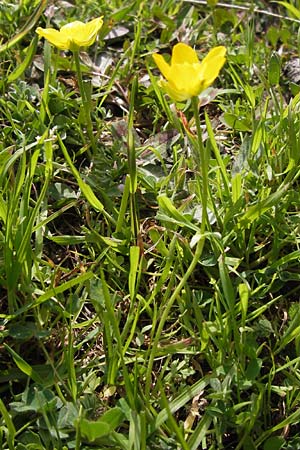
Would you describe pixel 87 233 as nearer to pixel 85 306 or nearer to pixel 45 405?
pixel 85 306

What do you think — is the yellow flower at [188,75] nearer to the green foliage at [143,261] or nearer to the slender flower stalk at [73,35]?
the green foliage at [143,261]

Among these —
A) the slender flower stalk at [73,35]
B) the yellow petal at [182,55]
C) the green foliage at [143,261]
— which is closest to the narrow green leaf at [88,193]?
the green foliage at [143,261]

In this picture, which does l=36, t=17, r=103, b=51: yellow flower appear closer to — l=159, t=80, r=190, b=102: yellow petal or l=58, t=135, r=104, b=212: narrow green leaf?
l=58, t=135, r=104, b=212: narrow green leaf

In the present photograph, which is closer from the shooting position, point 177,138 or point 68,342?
point 68,342

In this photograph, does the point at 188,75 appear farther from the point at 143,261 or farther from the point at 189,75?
the point at 143,261

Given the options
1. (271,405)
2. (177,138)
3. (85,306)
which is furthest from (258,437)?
(177,138)

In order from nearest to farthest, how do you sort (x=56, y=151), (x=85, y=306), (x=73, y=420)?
(x=73, y=420), (x=85, y=306), (x=56, y=151)
